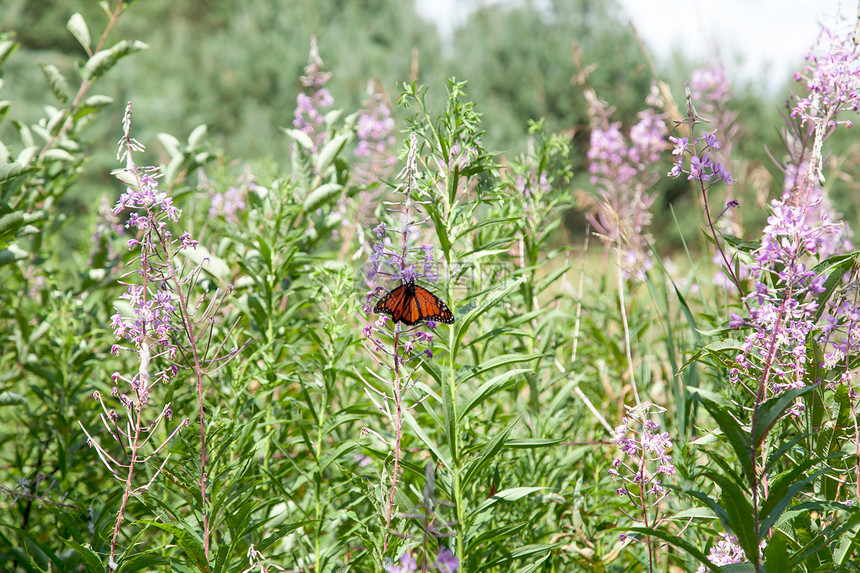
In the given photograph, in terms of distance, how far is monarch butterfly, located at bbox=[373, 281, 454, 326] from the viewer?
1597 millimetres

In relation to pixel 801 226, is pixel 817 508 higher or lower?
lower

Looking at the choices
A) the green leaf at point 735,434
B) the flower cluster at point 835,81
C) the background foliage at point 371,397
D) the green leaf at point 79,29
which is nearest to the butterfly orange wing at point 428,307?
the background foliage at point 371,397

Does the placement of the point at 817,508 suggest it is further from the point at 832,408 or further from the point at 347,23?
the point at 347,23

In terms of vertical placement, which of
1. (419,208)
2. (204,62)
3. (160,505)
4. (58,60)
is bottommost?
(160,505)

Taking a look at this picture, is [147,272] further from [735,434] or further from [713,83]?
[713,83]

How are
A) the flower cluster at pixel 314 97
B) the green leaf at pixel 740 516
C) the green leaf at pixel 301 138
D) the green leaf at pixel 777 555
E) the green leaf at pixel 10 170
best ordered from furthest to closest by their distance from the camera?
the flower cluster at pixel 314 97
the green leaf at pixel 301 138
the green leaf at pixel 10 170
the green leaf at pixel 740 516
the green leaf at pixel 777 555

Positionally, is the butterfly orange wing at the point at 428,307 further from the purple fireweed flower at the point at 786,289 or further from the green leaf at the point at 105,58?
the green leaf at the point at 105,58

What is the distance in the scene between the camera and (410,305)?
1.61 metres

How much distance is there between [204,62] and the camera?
19781 millimetres

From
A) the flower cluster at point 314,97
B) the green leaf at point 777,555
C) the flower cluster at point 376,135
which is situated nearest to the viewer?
the green leaf at point 777,555

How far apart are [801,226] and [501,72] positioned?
769 inches

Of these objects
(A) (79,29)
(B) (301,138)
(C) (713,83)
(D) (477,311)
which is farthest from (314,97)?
(C) (713,83)

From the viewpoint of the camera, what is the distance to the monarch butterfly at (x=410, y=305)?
1597 mm

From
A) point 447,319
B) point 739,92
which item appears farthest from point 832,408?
point 739,92
